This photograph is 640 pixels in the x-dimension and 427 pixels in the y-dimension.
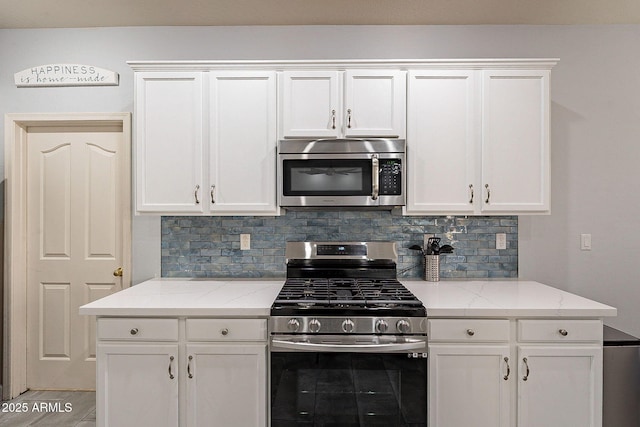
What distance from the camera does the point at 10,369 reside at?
2.81 meters

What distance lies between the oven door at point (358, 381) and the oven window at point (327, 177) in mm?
901

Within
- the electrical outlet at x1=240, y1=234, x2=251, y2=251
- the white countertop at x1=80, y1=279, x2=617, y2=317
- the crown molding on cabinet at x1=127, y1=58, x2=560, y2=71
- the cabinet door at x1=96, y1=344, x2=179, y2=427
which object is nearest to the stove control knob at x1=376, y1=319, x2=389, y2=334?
the white countertop at x1=80, y1=279, x2=617, y2=317

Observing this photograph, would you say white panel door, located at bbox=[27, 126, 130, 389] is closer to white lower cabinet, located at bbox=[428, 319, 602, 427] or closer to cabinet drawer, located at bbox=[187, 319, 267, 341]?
cabinet drawer, located at bbox=[187, 319, 267, 341]

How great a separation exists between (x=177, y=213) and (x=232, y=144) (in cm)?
55

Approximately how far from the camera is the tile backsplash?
2748 mm

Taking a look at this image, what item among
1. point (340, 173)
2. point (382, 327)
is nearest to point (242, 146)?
point (340, 173)

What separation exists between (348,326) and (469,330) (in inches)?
24.0

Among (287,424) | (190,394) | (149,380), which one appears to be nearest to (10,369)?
(149,380)

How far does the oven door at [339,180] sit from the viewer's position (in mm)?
2393

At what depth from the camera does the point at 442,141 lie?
2.43m

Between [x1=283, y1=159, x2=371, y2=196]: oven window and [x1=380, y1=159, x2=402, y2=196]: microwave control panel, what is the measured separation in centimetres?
8

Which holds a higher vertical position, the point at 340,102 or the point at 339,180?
the point at 340,102

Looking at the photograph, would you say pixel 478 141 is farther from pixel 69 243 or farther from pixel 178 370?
pixel 69 243

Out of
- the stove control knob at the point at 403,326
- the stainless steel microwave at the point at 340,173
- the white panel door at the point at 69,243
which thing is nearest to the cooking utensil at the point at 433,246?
the stainless steel microwave at the point at 340,173
